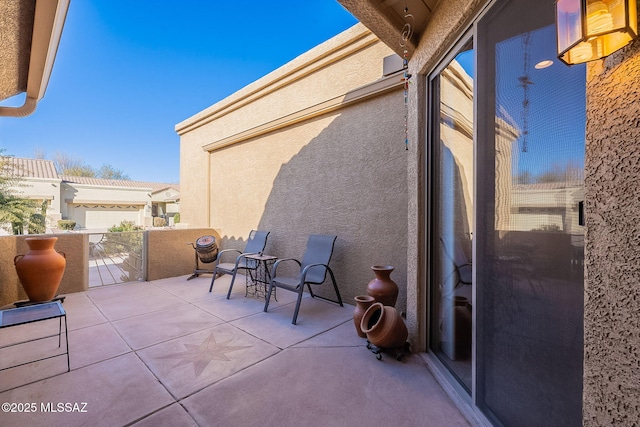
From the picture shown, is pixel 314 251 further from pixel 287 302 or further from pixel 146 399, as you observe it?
pixel 146 399

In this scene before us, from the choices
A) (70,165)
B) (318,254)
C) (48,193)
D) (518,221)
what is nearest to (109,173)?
(70,165)

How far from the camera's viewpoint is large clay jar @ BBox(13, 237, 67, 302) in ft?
12.5

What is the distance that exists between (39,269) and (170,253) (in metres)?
2.37

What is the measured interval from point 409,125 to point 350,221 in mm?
1863

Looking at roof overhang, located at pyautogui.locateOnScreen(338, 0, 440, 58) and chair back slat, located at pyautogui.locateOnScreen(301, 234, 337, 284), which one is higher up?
roof overhang, located at pyautogui.locateOnScreen(338, 0, 440, 58)

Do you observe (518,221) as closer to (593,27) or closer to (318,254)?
(593,27)

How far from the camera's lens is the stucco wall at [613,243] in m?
0.87

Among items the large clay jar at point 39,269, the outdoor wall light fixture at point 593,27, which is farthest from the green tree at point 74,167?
the outdoor wall light fixture at point 593,27

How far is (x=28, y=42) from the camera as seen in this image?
3.06 meters

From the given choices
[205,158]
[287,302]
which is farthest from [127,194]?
[287,302]

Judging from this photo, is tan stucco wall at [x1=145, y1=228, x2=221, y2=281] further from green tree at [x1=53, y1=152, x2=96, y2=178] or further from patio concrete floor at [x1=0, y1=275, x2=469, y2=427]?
green tree at [x1=53, y1=152, x2=96, y2=178]

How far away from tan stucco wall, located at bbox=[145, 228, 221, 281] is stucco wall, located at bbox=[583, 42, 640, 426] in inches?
256

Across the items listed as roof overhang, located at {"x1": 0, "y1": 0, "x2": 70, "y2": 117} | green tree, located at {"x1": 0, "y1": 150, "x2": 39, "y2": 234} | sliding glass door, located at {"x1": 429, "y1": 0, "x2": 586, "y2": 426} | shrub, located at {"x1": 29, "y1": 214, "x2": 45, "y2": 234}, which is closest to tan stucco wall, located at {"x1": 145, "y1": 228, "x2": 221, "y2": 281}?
roof overhang, located at {"x1": 0, "y1": 0, "x2": 70, "y2": 117}

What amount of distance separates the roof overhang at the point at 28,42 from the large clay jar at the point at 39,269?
2144 millimetres
